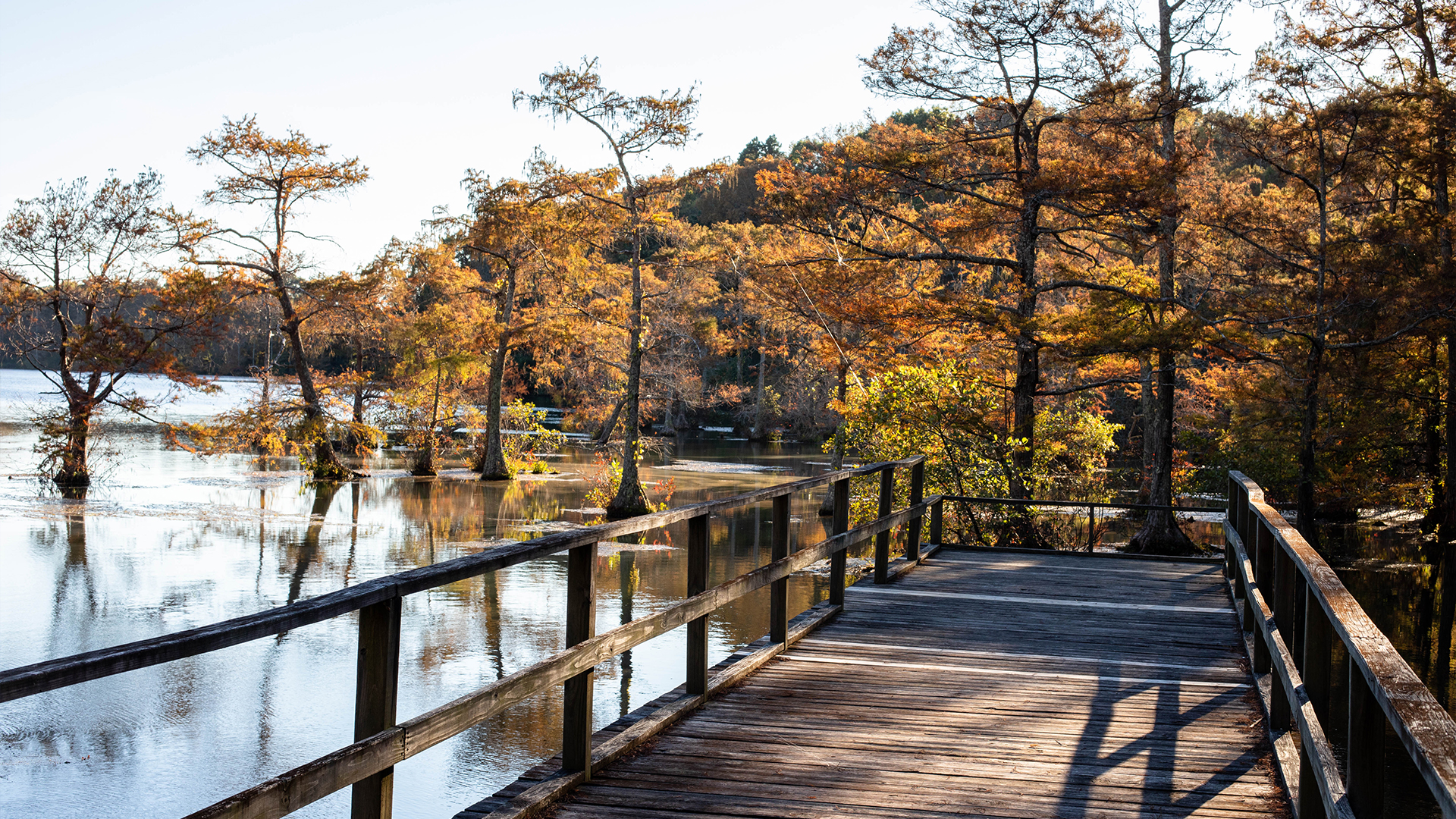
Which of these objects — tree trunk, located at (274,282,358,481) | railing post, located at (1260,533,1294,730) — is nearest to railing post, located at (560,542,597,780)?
railing post, located at (1260,533,1294,730)

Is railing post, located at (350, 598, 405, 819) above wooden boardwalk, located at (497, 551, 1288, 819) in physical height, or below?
above

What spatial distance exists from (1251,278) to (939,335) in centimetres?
611

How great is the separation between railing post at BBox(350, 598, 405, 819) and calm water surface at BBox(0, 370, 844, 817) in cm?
592

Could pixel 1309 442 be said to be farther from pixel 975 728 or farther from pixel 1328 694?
pixel 1328 694

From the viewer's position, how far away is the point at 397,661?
283cm

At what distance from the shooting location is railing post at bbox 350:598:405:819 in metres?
2.82

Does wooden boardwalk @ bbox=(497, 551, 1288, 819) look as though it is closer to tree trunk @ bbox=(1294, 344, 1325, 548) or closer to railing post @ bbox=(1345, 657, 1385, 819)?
railing post @ bbox=(1345, 657, 1385, 819)

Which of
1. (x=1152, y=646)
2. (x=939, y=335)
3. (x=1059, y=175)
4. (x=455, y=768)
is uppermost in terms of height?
(x=1059, y=175)

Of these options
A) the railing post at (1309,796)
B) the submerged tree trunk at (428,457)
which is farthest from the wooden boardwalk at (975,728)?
the submerged tree trunk at (428,457)

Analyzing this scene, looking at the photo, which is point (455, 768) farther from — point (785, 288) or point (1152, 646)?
point (785, 288)

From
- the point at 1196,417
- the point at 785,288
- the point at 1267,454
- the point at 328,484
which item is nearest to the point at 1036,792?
the point at 785,288

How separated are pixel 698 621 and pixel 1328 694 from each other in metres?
2.50

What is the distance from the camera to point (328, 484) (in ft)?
105

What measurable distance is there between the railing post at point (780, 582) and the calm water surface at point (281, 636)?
139 inches
